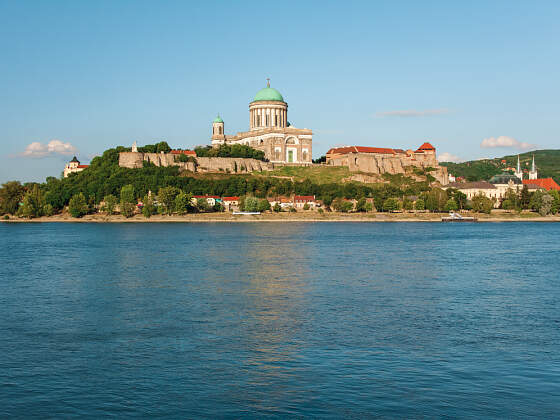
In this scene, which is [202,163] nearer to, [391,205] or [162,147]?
[162,147]

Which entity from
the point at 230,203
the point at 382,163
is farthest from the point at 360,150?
the point at 230,203

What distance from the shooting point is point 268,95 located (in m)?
112

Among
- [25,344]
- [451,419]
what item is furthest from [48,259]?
[451,419]

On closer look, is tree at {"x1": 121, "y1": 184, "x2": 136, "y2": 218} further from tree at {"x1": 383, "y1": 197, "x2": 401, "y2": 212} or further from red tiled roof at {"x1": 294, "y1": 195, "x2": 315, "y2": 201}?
tree at {"x1": 383, "y1": 197, "x2": 401, "y2": 212}

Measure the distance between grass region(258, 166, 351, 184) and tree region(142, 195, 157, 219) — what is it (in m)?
23.6

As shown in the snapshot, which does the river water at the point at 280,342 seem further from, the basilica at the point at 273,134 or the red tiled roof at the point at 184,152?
the basilica at the point at 273,134

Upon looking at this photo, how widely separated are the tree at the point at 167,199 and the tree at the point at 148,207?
1.22m

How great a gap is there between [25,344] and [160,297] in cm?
685

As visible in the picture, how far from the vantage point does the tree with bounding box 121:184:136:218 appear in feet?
256

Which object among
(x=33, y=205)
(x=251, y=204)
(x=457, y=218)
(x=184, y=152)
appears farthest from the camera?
(x=184, y=152)

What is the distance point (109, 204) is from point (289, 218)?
24942mm

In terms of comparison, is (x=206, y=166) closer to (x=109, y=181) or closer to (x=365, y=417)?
(x=109, y=181)

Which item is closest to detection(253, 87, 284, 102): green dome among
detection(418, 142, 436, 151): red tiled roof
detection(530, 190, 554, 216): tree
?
detection(418, 142, 436, 151): red tiled roof

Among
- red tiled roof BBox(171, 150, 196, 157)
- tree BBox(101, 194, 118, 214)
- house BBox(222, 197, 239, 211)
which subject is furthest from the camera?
red tiled roof BBox(171, 150, 196, 157)
